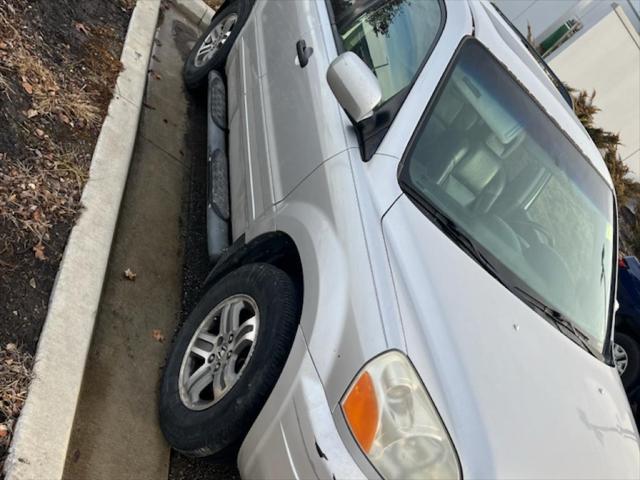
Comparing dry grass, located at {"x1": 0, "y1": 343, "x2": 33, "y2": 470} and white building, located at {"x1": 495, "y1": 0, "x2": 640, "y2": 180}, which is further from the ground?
dry grass, located at {"x1": 0, "y1": 343, "x2": 33, "y2": 470}

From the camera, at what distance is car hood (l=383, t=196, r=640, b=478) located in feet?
6.39

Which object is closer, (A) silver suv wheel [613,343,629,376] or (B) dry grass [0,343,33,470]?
(B) dry grass [0,343,33,470]

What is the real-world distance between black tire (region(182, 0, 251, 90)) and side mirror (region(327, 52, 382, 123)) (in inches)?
72.6

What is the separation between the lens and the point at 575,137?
322cm

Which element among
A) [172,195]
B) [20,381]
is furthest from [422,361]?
[172,195]

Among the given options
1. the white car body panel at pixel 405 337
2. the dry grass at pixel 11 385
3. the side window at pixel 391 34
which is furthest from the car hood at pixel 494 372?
the dry grass at pixel 11 385

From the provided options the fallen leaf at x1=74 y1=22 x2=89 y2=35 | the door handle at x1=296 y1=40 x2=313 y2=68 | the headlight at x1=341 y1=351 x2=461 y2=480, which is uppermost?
the fallen leaf at x1=74 y1=22 x2=89 y2=35

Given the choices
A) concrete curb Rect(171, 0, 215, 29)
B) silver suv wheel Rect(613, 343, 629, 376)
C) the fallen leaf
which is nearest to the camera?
the fallen leaf

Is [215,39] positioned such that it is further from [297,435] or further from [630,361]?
[630,361]

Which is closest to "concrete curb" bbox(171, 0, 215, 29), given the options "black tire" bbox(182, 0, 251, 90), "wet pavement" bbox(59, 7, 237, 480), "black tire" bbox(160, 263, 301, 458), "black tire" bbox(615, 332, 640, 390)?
"wet pavement" bbox(59, 7, 237, 480)

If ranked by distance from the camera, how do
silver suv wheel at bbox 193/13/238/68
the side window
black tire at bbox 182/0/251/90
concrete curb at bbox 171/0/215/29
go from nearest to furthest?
the side window < black tire at bbox 182/0/251/90 < silver suv wheel at bbox 193/13/238/68 < concrete curb at bbox 171/0/215/29

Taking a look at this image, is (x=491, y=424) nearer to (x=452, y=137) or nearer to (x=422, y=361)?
(x=422, y=361)

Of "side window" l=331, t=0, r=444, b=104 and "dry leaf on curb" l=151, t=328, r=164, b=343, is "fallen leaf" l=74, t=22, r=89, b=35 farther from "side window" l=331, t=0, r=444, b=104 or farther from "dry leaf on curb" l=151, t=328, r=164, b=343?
"dry leaf on curb" l=151, t=328, r=164, b=343

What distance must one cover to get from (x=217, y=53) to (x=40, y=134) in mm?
1490
